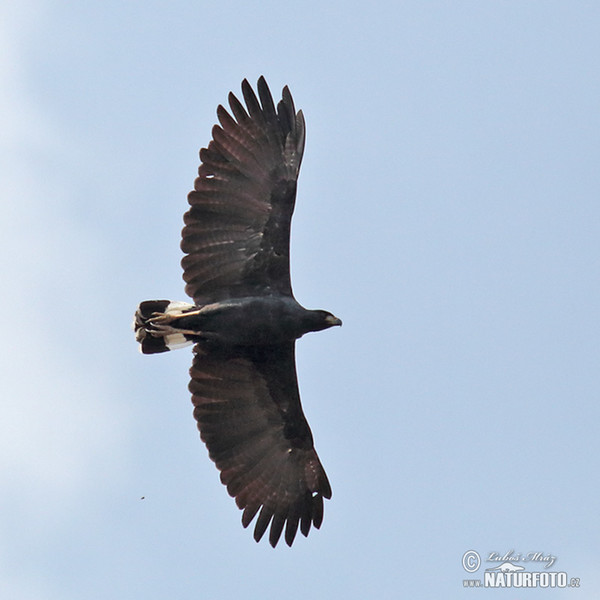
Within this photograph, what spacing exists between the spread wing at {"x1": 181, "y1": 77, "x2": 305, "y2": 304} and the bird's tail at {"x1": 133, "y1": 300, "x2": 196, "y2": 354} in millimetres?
372

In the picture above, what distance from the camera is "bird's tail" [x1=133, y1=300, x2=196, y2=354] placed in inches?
709

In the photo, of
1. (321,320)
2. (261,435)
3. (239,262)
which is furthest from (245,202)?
(261,435)

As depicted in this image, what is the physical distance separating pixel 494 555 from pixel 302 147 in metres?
6.74

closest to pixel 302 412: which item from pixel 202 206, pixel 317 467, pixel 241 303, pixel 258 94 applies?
pixel 317 467

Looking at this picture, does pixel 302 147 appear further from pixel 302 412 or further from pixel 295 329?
pixel 302 412

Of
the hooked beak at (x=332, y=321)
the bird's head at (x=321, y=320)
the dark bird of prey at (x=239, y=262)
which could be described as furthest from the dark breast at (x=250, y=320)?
the hooked beak at (x=332, y=321)

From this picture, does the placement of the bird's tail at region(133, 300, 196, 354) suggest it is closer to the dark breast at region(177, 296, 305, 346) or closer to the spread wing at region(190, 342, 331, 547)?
the dark breast at region(177, 296, 305, 346)

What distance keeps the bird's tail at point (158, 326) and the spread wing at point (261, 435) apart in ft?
1.49

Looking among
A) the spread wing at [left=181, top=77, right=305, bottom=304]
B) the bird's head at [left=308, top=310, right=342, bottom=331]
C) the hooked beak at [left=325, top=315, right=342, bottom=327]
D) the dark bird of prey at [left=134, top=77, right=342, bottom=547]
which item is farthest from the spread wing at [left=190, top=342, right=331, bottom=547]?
the spread wing at [left=181, top=77, right=305, bottom=304]

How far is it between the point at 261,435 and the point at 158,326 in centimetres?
245

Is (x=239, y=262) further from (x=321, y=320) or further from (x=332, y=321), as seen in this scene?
(x=332, y=321)

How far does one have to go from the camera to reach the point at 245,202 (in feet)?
59.1

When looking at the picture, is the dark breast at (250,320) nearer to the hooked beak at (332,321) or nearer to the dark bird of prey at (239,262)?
the dark bird of prey at (239,262)

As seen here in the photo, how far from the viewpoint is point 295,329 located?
Result: 18078mm
